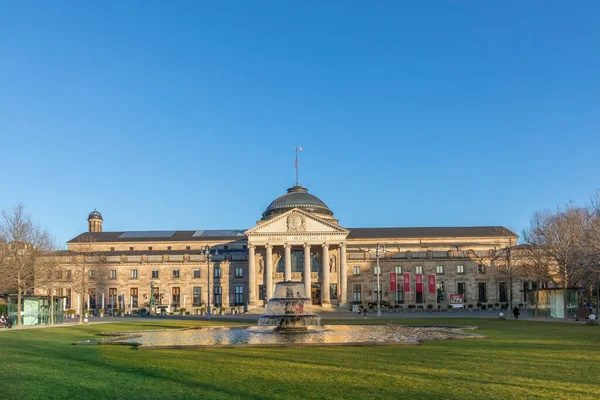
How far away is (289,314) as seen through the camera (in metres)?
41.7

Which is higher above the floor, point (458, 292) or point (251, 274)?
point (251, 274)

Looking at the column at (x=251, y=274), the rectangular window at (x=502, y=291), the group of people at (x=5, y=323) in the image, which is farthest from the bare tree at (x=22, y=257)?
the rectangular window at (x=502, y=291)

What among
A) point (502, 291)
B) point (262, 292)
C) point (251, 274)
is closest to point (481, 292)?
point (502, 291)

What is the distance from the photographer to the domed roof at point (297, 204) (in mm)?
117812

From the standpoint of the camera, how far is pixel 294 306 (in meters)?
43.3

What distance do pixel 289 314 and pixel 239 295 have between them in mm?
74493

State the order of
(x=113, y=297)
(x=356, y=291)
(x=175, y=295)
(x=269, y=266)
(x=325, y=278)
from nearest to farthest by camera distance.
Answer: (x=325, y=278), (x=269, y=266), (x=356, y=291), (x=113, y=297), (x=175, y=295)

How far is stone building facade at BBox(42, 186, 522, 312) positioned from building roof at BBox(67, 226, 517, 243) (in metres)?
0.64

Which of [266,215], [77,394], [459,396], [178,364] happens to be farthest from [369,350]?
[266,215]

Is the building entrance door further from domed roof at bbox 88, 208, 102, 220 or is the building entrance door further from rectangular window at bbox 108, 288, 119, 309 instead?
domed roof at bbox 88, 208, 102, 220

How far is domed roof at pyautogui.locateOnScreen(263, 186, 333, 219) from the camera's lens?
117812 mm

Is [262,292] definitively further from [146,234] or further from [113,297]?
[146,234]

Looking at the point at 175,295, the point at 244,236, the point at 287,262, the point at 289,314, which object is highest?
the point at 244,236

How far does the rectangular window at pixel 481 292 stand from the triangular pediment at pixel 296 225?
89.5 ft
